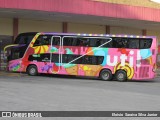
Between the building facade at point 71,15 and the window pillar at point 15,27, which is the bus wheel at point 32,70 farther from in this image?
the window pillar at point 15,27

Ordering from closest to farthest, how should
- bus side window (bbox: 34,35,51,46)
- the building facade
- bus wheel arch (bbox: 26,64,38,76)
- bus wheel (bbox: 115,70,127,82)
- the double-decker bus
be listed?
1. the double-decker bus
2. bus wheel (bbox: 115,70,127,82)
3. the building facade
4. bus side window (bbox: 34,35,51,46)
5. bus wheel arch (bbox: 26,64,38,76)

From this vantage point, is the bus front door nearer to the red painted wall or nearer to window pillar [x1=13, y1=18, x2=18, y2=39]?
the red painted wall

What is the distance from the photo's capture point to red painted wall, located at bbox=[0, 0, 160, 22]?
25.4 metres

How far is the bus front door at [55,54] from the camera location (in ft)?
87.2

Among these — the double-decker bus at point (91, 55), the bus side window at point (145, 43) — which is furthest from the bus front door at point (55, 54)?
the bus side window at point (145, 43)

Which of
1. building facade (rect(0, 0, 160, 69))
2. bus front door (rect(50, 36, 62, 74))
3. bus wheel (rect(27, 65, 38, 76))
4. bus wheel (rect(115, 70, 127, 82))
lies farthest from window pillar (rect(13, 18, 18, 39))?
bus wheel (rect(115, 70, 127, 82))

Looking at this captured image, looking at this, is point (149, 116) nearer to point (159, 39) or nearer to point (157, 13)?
point (157, 13)

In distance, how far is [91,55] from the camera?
2612cm

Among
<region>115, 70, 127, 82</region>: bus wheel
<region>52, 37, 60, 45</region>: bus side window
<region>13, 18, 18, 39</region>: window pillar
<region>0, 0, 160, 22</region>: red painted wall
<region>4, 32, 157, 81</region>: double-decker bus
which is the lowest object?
<region>115, 70, 127, 82</region>: bus wheel

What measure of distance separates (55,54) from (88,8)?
4.15m

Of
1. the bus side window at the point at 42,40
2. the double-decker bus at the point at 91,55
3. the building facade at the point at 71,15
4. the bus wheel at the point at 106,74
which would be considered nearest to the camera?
Answer: the double-decker bus at the point at 91,55

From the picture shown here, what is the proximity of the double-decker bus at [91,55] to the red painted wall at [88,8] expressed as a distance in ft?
6.43

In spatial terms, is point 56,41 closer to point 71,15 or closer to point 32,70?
point 32,70

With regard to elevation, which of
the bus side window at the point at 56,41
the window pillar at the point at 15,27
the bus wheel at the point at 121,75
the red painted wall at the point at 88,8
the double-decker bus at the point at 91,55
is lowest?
the bus wheel at the point at 121,75
